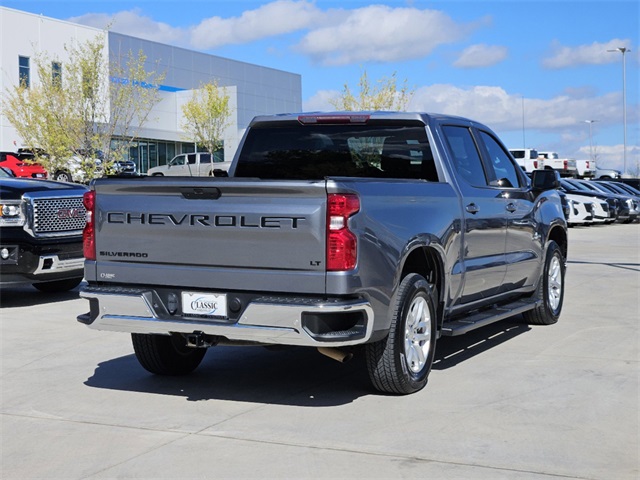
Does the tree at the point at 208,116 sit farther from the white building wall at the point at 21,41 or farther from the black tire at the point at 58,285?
the black tire at the point at 58,285

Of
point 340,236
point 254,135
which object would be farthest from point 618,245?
point 340,236

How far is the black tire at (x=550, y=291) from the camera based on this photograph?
9531 millimetres

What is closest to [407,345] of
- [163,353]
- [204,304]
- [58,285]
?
[204,304]

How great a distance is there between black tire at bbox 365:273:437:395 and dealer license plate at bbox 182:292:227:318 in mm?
1044

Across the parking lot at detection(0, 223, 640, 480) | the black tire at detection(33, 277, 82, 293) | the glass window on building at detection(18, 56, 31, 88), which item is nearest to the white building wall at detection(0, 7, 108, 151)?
the glass window on building at detection(18, 56, 31, 88)

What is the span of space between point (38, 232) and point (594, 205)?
25917 millimetres

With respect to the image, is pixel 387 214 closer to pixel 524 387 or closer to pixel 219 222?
pixel 219 222

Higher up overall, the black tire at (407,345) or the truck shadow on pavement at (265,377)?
the black tire at (407,345)

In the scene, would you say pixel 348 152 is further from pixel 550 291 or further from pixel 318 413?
pixel 550 291

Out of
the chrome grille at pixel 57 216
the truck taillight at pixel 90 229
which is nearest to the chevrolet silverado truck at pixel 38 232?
the chrome grille at pixel 57 216

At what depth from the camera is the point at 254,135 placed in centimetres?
795

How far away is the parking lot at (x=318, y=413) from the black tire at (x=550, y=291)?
263 millimetres

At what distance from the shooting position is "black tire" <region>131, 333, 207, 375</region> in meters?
7.08

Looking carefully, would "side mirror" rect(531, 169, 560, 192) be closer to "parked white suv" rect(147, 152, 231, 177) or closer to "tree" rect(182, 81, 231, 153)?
"parked white suv" rect(147, 152, 231, 177)
